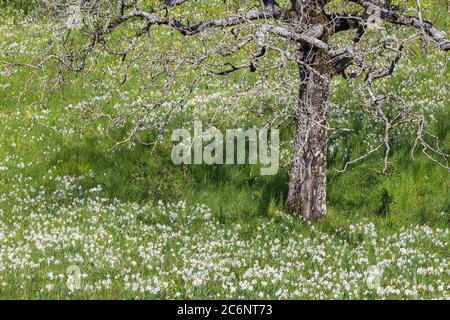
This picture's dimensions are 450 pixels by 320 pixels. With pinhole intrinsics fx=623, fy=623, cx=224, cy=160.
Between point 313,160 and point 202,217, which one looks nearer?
point 313,160

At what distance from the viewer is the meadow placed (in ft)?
28.6

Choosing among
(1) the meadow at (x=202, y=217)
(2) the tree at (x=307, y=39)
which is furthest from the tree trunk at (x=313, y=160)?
(1) the meadow at (x=202, y=217)

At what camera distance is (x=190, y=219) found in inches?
464

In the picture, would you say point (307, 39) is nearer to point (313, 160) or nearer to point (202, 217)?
point (313, 160)

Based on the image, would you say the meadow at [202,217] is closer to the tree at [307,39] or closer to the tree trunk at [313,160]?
the tree trunk at [313,160]

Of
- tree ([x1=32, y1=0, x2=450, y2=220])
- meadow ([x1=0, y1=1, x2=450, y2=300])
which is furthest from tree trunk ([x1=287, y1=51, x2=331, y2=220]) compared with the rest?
meadow ([x1=0, y1=1, x2=450, y2=300])

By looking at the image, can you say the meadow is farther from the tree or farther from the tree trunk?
the tree

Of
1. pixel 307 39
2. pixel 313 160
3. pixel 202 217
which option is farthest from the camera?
pixel 202 217

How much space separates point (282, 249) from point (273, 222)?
4.27ft

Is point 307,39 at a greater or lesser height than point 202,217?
greater

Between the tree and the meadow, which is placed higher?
the tree

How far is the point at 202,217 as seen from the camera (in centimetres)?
1199

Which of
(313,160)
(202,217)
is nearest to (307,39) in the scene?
(313,160)
